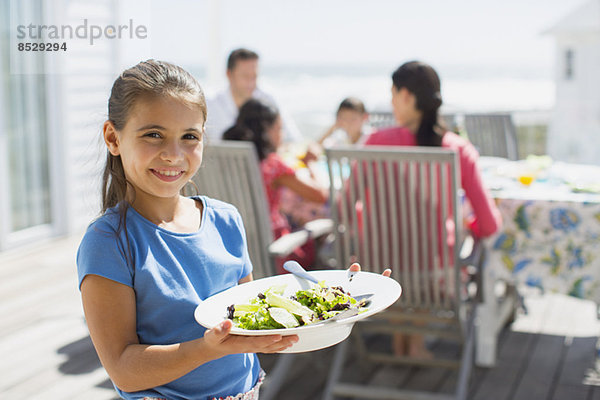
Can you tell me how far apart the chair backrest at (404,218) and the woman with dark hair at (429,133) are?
114 millimetres

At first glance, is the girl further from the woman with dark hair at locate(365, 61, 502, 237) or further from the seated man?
the seated man

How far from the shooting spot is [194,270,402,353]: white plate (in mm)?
953

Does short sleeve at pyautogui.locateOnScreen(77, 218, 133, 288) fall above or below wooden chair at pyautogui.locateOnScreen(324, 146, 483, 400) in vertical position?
above

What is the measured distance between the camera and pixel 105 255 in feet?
3.32

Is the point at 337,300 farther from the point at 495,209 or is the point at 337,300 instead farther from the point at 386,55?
the point at 386,55

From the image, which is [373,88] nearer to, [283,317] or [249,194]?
[249,194]

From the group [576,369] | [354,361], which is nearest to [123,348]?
[354,361]

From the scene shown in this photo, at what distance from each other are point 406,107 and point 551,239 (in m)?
0.81

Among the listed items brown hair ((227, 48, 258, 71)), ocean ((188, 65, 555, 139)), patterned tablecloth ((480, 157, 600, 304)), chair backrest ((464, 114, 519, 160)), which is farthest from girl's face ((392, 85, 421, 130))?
ocean ((188, 65, 555, 139))

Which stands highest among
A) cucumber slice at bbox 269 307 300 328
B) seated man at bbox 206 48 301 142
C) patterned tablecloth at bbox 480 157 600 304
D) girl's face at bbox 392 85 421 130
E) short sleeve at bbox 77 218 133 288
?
seated man at bbox 206 48 301 142

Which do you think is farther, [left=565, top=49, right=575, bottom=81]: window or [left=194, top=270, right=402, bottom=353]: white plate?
[left=565, top=49, right=575, bottom=81]: window

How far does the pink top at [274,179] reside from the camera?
9.40ft

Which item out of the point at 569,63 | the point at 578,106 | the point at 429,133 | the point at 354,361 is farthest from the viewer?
the point at 569,63

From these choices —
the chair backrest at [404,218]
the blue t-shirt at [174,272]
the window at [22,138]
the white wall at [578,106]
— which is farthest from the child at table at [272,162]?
the white wall at [578,106]
